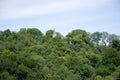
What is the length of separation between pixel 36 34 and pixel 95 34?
270 inches

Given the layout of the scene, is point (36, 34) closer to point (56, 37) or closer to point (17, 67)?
point (56, 37)

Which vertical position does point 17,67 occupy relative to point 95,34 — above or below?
below

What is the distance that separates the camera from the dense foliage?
759 inches

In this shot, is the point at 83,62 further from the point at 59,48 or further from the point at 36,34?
the point at 36,34

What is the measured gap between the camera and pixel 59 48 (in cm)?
2833

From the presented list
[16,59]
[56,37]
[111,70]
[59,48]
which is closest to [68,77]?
[16,59]

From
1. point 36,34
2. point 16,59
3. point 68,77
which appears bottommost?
point 68,77

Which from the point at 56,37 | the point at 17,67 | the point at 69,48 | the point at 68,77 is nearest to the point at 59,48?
the point at 69,48

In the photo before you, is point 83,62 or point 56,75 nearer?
point 56,75

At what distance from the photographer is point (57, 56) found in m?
25.9

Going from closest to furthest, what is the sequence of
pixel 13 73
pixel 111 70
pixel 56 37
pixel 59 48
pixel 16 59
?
pixel 13 73 < pixel 16 59 < pixel 111 70 < pixel 59 48 < pixel 56 37

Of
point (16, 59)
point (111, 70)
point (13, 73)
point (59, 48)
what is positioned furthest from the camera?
point (59, 48)

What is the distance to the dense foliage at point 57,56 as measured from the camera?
1927 cm

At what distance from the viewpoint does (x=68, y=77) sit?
68.1 feet
